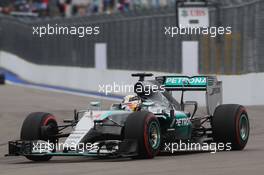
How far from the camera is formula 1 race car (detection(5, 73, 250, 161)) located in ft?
41.3

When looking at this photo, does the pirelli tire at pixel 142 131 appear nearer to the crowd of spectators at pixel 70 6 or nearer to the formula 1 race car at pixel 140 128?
the formula 1 race car at pixel 140 128

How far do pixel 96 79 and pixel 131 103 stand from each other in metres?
20.6

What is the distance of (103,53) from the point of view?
3459 centimetres

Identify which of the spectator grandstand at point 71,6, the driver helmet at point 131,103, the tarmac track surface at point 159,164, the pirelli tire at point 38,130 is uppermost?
the spectator grandstand at point 71,6

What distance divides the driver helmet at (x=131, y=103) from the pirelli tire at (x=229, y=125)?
121 cm

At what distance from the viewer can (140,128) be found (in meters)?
12.4

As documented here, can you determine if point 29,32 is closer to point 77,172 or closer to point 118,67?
point 118,67

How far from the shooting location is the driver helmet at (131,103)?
13773mm

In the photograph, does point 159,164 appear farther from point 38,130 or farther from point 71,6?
point 71,6

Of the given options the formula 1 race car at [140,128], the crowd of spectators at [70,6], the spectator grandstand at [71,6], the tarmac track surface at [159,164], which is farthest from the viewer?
the crowd of spectators at [70,6]

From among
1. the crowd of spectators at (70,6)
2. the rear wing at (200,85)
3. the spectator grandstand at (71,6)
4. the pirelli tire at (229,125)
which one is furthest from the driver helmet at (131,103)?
the crowd of spectators at (70,6)

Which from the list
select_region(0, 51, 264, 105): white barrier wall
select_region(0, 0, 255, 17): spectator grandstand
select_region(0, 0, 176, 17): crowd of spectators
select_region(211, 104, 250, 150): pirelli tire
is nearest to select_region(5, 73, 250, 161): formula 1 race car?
select_region(211, 104, 250, 150): pirelli tire

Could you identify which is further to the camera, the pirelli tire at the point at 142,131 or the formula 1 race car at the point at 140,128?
the formula 1 race car at the point at 140,128

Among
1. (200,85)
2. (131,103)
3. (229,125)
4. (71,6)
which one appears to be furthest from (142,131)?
(71,6)
